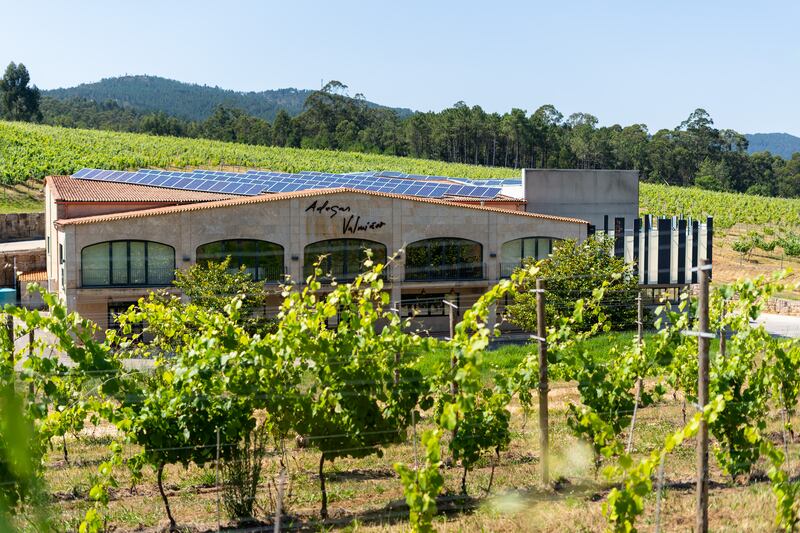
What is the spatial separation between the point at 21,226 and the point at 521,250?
103 feet

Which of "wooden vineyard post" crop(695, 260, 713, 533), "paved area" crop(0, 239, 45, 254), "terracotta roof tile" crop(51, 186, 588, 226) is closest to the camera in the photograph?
"wooden vineyard post" crop(695, 260, 713, 533)

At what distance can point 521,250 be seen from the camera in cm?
3534

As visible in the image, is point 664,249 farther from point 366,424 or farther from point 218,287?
point 366,424

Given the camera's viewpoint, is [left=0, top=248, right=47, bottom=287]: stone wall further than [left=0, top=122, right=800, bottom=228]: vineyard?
No

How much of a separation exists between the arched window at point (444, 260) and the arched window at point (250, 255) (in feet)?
16.8

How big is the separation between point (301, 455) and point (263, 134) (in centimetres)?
10997

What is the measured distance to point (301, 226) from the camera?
108ft

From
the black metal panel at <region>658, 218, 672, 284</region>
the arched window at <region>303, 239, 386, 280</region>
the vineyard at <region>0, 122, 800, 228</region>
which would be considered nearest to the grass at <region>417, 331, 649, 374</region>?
the arched window at <region>303, 239, 386, 280</region>

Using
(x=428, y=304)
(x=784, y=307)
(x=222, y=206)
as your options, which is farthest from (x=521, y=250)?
(x=784, y=307)

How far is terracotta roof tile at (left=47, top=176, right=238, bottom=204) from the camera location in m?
34.2

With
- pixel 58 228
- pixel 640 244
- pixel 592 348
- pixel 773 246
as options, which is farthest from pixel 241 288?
pixel 773 246

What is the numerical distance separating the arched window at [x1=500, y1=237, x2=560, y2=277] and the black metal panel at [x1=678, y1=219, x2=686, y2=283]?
5.92 meters

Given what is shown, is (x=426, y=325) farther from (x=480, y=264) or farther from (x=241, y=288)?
(x=241, y=288)

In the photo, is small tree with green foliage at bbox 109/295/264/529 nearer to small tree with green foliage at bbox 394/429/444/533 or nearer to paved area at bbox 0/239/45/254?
small tree with green foliage at bbox 394/429/444/533
